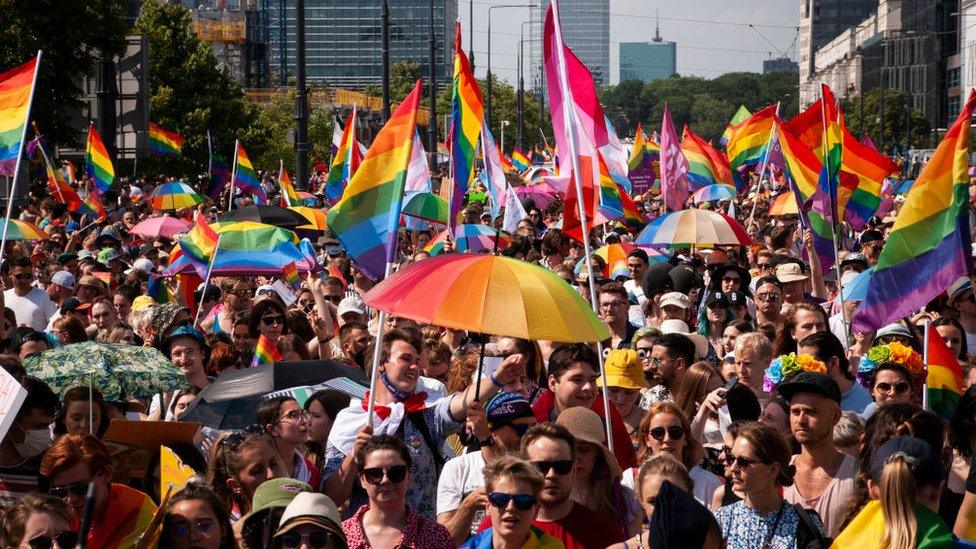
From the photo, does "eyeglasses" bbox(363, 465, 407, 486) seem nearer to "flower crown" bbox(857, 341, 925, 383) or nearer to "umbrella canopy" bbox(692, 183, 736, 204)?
"flower crown" bbox(857, 341, 925, 383)

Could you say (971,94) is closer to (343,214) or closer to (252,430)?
(343,214)

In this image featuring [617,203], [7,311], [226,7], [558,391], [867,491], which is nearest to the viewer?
[867,491]

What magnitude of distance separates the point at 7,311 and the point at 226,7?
392ft

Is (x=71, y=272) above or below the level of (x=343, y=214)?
below

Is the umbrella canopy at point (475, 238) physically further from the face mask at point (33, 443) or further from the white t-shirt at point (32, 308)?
the face mask at point (33, 443)

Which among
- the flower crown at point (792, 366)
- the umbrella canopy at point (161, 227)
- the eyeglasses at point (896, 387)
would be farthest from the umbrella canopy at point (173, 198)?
the eyeglasses at point (896, 387)

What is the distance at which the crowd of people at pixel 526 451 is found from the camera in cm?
499

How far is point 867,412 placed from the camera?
725cm

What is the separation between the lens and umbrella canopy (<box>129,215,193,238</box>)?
16.5 m

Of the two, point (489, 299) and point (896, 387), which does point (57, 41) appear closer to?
point (896, 387)

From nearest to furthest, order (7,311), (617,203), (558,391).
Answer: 1. (558,391)
2. (7,311)
3. (617,203)

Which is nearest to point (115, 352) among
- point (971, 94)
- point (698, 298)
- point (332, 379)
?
point (332, 379)

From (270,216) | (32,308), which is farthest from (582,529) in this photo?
(270,216)

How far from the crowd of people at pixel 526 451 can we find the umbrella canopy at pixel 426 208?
5779 mm
